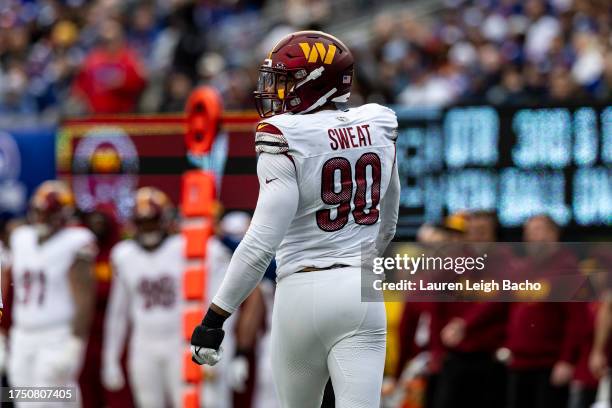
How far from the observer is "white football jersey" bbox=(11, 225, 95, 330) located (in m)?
10.4

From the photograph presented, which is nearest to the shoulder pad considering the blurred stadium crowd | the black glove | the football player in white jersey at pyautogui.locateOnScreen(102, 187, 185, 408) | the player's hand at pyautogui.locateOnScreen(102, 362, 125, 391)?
the black glove

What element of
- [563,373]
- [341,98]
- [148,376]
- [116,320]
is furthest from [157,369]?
[341,98]

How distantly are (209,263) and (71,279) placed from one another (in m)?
1.05

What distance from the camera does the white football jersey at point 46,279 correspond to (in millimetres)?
10422

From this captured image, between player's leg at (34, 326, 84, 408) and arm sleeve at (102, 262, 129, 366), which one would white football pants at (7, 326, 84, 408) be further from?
arm sleeve at (102, 262, 129, 366)

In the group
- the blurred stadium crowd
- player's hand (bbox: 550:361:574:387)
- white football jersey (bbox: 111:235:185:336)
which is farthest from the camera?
the blurred stadium crowd

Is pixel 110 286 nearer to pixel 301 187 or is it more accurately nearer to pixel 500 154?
pixel 500 154

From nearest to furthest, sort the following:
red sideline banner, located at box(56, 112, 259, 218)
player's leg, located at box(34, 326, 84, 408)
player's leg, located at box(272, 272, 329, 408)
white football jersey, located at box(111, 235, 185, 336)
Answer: player's leg, located at box(272, 272, 329, 408) → player's leg, located at box(34, 326, 84, 408) → white football jersey, located at box(111, 235, 185, 336) → red sideline banner, located at box(56, 112, 259, 218)

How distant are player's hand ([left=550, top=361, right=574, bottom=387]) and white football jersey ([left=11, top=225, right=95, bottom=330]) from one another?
3.44 m

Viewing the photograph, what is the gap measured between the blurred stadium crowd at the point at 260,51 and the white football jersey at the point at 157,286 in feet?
7.27

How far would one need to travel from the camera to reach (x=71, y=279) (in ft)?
34.5

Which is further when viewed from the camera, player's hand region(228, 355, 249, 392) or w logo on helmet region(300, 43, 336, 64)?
player's hand region(228, 355, 249, 392)

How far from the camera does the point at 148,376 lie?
34.4ft

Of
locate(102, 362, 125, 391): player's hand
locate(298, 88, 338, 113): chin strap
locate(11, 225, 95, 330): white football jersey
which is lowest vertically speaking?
locate(102, 362, 125, 391): player's hand
